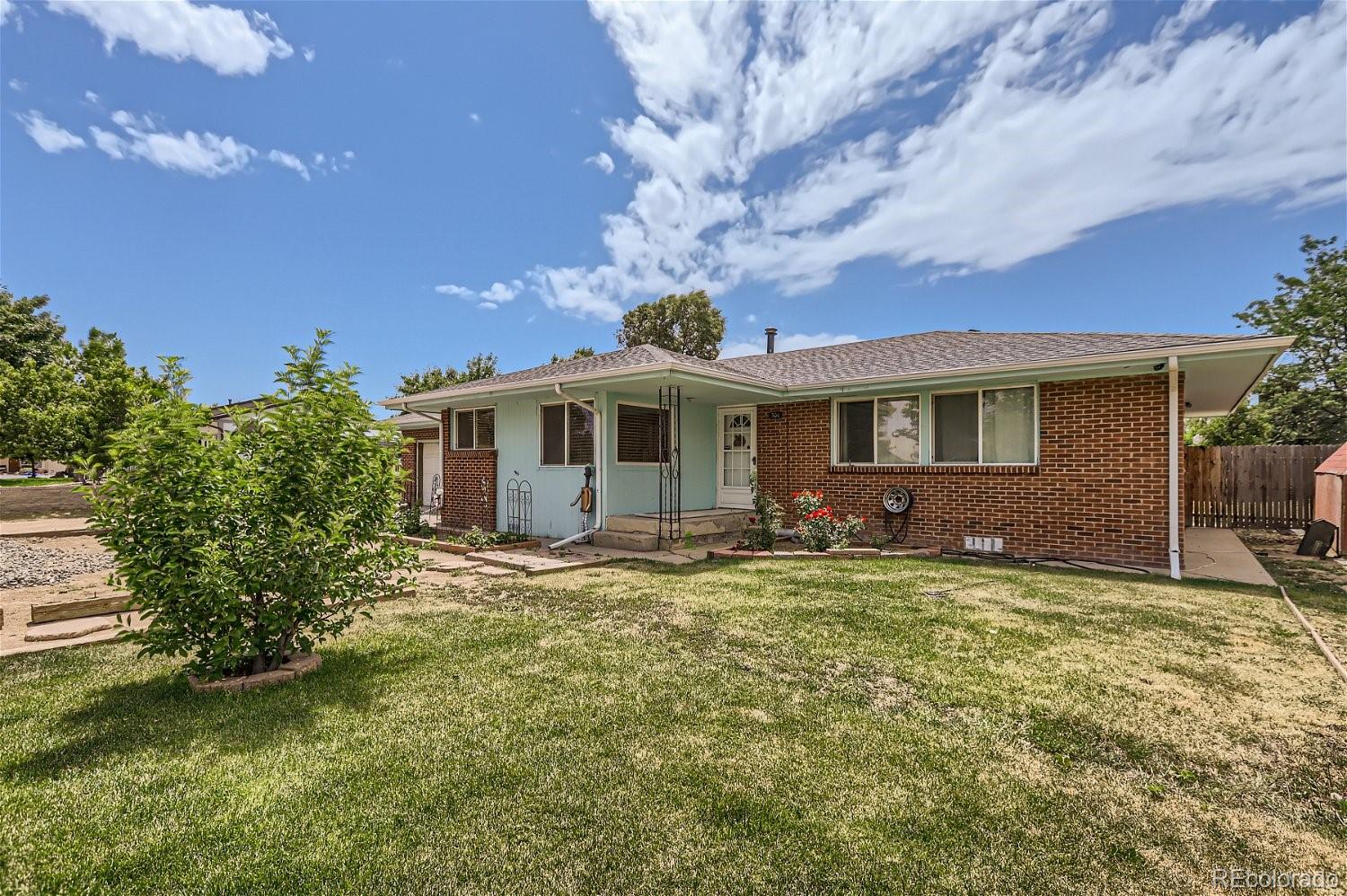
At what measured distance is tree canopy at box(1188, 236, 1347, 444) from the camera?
17547 millimetres

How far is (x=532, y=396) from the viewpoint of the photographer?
33.9 feet

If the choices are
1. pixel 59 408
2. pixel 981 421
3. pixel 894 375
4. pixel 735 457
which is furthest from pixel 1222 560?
pixel 59 408

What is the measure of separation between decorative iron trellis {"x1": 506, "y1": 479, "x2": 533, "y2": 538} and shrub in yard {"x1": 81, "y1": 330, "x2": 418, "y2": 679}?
6596 millimetres

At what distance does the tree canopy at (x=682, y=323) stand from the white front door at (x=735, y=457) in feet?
60.5

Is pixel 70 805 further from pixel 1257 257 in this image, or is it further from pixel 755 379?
pixel 1257 257

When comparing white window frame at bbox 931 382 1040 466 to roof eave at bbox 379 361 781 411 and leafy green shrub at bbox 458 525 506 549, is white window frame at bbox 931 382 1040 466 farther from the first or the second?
leafy green shrub at bbox 458 525 506 549

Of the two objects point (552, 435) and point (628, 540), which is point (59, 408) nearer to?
point (552, 435)

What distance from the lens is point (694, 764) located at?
254 centimetres

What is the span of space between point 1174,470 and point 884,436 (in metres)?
3.59

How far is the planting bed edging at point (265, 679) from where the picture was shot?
333 cm

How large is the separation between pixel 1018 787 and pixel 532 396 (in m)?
9.19
